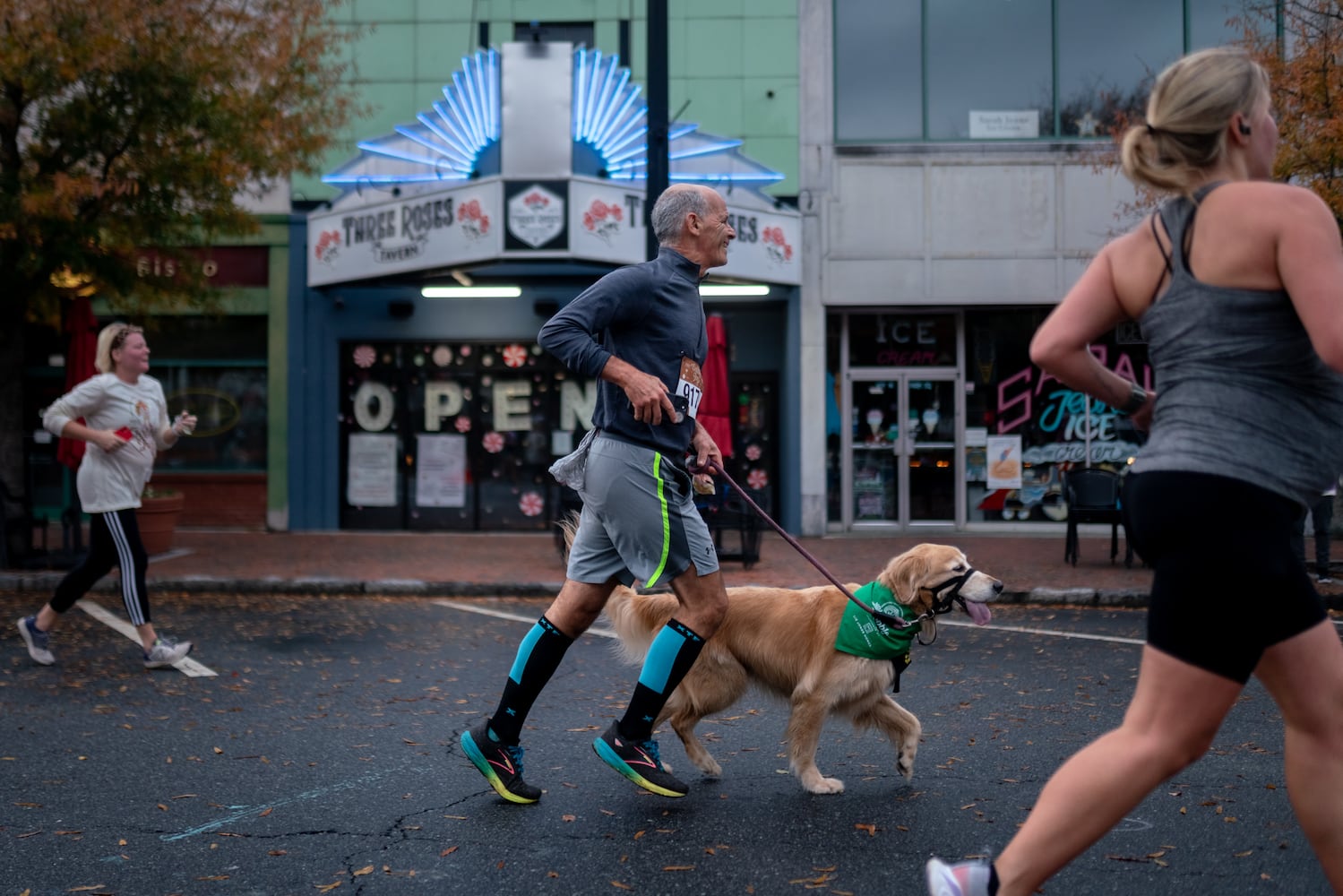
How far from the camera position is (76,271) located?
1158 cm

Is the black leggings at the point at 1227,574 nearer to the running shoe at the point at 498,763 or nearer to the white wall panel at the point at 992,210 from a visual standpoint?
the running shoe at the point at 498,763

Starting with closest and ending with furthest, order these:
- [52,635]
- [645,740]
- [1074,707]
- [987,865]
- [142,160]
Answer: [987,865], [645,740], [1074,707], [52,635], [142,160]

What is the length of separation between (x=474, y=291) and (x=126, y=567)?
34.0 feet

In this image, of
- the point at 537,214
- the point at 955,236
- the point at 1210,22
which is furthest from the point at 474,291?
the point at 1210,22

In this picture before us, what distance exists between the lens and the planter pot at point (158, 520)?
506 inches

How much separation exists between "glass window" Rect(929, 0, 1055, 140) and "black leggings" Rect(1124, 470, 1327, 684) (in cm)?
1483

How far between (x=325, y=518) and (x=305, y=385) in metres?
1.81

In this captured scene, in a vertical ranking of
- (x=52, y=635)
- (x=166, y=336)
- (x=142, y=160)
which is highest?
(x=142, y=160)

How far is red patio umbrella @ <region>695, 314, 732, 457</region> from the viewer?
40.3 ft

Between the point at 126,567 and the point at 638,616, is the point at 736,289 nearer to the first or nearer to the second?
the point at 126,567

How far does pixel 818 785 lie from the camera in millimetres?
4305

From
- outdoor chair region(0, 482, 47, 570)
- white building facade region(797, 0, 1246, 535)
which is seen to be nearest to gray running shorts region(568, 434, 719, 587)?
outdoor chair region(0, 482, 47, 570)

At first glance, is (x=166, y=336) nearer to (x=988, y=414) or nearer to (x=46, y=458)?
(x=46, y=458)

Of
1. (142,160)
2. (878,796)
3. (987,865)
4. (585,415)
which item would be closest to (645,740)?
(878,796)
